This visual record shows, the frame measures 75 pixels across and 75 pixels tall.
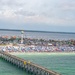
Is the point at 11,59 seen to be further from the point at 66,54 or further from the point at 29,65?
the point at 66,54

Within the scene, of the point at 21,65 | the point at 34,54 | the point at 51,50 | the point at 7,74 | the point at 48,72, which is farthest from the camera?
the point at 51,50

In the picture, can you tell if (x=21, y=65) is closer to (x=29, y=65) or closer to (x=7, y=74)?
(x=29, y=65)

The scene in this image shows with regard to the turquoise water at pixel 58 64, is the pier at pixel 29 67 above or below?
above

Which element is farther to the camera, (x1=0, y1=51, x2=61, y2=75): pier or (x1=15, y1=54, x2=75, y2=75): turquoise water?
(x1=15, y1=54, x2=75, y2=75): turquoise water

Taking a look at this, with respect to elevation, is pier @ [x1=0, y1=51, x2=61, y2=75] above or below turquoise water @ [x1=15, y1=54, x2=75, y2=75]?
above

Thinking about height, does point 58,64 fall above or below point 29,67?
below

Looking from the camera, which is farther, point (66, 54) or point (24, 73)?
point (66, 54)

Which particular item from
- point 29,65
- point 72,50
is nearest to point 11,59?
point 29,65

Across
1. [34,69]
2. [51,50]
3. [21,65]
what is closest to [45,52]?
[51,50]

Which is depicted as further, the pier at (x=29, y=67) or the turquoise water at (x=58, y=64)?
the turquoise water at (x=58, y=64)

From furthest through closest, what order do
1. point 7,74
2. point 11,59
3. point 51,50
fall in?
point 51,50 < point 11,59 < point 7,74

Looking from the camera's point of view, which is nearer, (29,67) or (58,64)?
(29,67)
